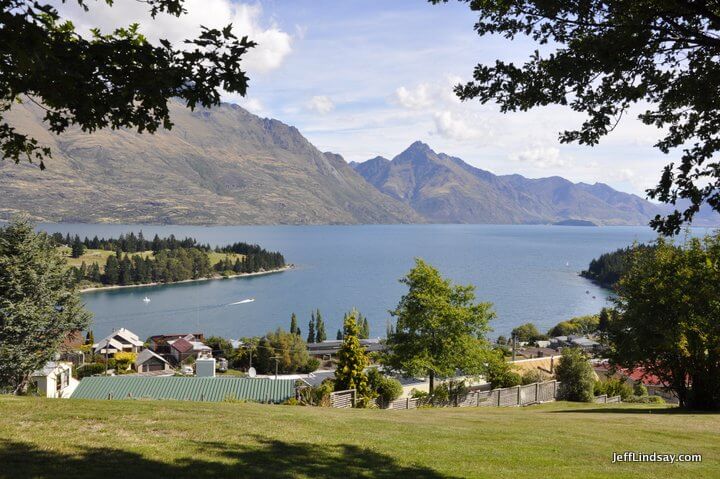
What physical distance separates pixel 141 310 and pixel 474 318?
9929cm

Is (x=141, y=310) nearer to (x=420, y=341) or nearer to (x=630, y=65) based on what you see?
(x=420, y=341)

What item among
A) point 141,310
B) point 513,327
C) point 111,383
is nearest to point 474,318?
point 111,383

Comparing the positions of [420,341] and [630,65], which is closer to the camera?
[630,65]

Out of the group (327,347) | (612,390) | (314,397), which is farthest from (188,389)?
(327,347)

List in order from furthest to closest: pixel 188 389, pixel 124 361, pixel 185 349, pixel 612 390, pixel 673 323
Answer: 1. pixel 185 349
2. pixel 124 361
3. pixel 612 390
4. pixel 188 389
5. pixel 673 323

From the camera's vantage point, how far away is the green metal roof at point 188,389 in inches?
883

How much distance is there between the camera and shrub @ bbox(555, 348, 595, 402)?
80.7ft

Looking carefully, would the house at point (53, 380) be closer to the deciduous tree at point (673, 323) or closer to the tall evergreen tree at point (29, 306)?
the tall evergreen tree at point (29, 306)

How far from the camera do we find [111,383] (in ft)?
77.4

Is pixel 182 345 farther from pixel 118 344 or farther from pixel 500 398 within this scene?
pixel 500 398

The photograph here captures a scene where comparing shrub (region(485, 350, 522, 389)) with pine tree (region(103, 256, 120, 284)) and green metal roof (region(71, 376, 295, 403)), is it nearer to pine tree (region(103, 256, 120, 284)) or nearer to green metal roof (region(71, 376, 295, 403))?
green metal roof (region(71, 376, 295, 403))

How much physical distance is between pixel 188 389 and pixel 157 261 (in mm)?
148493

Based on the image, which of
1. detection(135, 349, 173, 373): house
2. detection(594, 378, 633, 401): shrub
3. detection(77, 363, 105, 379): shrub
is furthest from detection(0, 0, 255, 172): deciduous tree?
detection(135, 349, 173, 373): house

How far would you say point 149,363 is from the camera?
62938 mm
